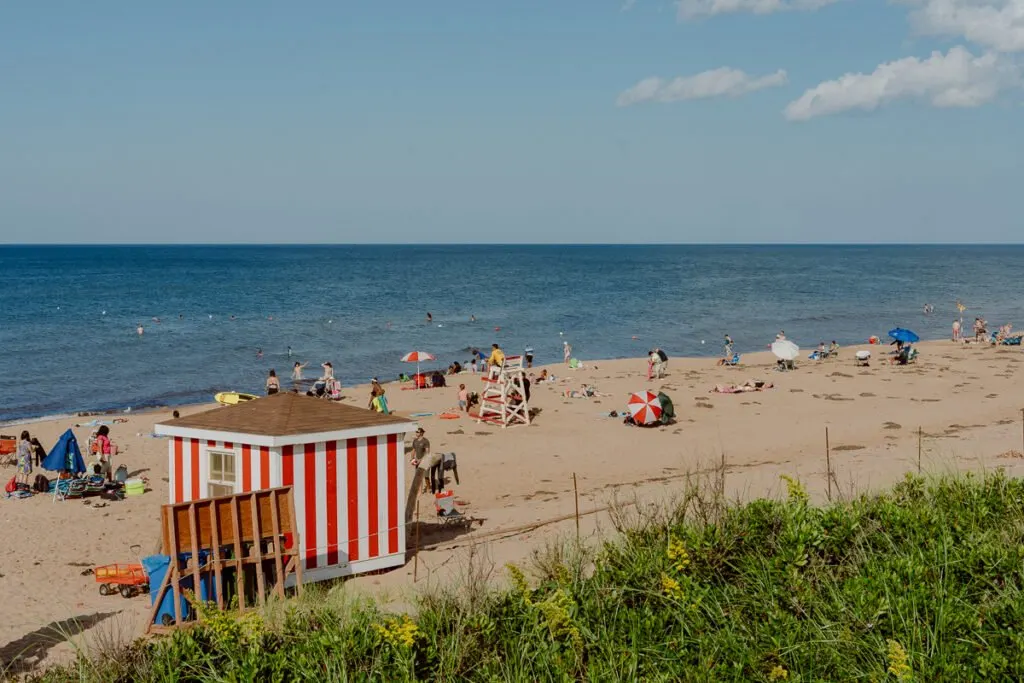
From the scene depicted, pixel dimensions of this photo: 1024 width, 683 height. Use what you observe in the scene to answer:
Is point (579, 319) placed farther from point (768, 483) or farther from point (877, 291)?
point (768, 483)

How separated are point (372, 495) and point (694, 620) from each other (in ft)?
19.3

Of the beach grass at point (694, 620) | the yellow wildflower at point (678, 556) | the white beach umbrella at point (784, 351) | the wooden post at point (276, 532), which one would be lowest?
the white beach umbrella at point (784, 351)

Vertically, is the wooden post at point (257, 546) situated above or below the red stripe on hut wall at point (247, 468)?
below

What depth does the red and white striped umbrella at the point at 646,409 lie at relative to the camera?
21844 millimetres

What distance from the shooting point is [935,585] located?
22.4 feet

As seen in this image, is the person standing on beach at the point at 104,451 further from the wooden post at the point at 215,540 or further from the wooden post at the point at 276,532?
the wooden post at the point at 215,540

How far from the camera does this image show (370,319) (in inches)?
2312

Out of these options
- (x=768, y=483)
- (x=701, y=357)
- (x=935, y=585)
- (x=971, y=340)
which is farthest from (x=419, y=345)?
(x=935, y=585)

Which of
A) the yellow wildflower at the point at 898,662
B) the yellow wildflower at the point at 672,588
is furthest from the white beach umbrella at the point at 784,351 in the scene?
the yellow wildflower at the point at 898,662

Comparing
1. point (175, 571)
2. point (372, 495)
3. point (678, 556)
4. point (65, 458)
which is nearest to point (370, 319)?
point (65, 458)

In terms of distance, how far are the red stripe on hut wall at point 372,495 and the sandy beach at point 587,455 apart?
494 mm

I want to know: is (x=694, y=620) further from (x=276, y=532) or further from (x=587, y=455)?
(x=587, y=455)

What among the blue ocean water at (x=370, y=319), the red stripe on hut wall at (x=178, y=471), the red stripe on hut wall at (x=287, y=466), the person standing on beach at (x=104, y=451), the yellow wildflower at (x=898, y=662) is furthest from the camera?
the blue ocean water at (x=370, y=319)

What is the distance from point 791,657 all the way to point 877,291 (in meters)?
83.3
